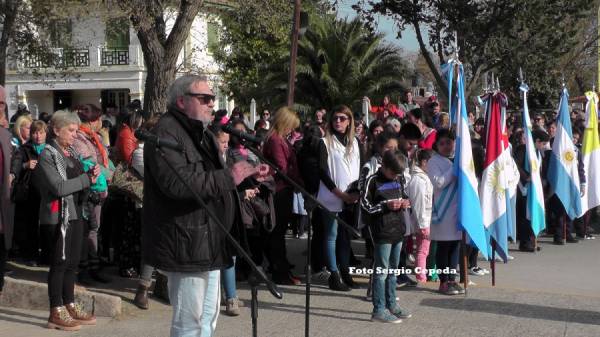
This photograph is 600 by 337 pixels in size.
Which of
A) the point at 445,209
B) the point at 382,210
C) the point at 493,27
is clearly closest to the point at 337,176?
the point at 445,209

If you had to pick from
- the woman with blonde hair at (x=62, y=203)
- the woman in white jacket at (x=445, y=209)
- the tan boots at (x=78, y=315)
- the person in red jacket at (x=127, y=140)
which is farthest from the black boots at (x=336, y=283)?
the woman with blonde hair at (x=62, y=203)

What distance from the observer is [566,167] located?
38.1 feet

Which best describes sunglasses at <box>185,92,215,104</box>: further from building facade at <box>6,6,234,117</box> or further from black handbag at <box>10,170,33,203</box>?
building facade at <box>6,6,234,117</box>

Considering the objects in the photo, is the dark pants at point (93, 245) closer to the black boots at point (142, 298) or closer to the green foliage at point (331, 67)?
the black boots at point (142, 298)

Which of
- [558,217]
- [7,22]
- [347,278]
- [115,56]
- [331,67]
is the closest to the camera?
[347,278]

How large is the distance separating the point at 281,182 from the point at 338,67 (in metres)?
19.8

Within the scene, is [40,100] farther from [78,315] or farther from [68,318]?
[68,318]

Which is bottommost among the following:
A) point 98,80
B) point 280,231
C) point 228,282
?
point 228,282

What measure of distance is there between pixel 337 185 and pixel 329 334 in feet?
6.85

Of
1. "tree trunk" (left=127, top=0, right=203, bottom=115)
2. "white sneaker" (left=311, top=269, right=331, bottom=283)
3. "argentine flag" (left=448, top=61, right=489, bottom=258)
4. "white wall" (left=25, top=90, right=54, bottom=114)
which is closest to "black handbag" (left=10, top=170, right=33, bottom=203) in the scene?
"tree trunk" (left=127, top=0, right=203, bottom=115)

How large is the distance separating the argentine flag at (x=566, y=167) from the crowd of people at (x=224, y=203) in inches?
94.6

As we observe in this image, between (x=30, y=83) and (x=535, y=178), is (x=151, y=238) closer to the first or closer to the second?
(x=535, y=178)

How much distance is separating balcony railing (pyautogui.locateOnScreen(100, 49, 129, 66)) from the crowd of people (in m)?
31.1

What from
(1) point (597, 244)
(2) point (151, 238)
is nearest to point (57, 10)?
(1) point (597, 244)
